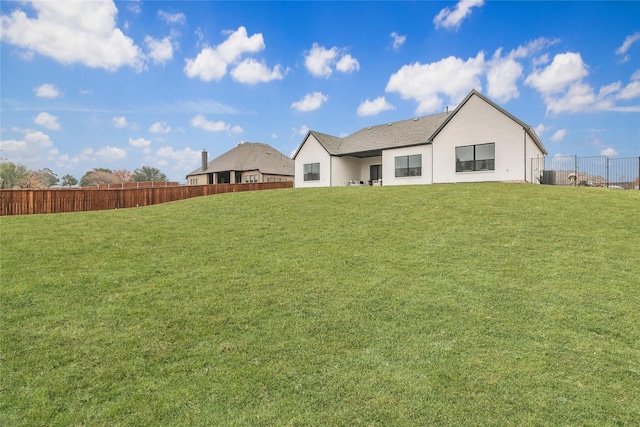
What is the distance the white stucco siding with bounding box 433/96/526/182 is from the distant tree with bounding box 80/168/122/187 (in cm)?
6655

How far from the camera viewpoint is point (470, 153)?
783 inches

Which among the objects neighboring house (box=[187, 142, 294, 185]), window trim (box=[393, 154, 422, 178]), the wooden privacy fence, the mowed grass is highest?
neighboring house (box=[187, 142, 294, 185])

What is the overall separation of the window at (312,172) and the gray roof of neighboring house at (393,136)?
1.81 m

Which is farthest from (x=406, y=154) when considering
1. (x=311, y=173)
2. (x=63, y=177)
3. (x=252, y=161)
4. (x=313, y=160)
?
(x=63, y=177)

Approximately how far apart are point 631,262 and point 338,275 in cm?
568

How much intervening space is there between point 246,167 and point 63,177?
5372 centimetres

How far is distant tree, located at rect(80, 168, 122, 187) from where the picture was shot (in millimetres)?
64250

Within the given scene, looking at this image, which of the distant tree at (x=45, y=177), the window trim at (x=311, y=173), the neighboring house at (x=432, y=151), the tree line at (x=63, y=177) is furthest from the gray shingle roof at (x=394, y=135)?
the distant tree at (x=45, y=177)

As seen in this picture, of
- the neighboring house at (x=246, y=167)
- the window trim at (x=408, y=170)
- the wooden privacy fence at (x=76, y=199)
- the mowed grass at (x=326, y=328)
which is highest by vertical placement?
the neighboring house at (x=246, y=167)

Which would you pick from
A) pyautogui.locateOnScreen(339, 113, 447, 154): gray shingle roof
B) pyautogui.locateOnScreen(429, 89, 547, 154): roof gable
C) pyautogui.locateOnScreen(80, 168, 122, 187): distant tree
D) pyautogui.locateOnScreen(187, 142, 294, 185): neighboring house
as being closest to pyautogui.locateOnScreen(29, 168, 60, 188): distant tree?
pyautogui.locateOnScreen(80, 168, 122, 187): distant tree

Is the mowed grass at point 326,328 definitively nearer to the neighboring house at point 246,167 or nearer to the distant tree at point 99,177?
the neighboring house at point 246,167

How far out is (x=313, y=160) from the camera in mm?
27578

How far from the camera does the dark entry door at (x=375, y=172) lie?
26.8 metres

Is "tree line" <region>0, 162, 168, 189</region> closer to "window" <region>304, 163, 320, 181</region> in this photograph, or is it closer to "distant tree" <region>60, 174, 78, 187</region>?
"distant tree" <region>60, 174, 78, 187</region>
